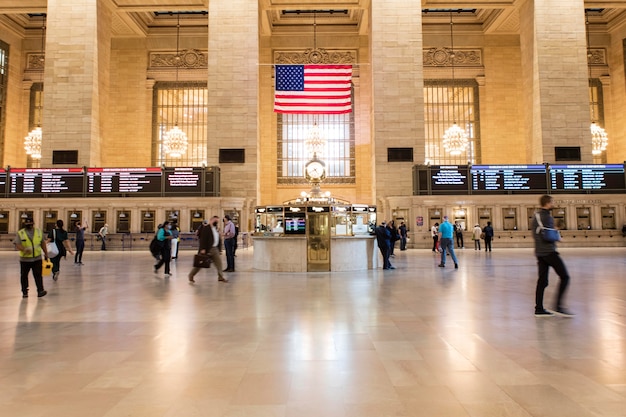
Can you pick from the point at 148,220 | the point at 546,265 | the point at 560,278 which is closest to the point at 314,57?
the point at 148,220

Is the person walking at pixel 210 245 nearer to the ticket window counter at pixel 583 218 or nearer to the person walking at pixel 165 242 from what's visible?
the person walking at pixel 165 242

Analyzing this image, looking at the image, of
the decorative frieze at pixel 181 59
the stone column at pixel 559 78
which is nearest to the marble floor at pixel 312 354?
the stone column at pixel 559 78

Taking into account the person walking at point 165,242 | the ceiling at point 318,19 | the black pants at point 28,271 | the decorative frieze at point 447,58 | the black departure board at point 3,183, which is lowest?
the black pants at point 28,271

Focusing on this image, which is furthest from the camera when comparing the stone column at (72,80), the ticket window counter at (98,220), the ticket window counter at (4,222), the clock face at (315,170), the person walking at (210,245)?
the stone column at (72,80)

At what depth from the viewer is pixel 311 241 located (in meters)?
10.4

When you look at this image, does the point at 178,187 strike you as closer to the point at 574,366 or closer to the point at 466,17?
the point at 574,366

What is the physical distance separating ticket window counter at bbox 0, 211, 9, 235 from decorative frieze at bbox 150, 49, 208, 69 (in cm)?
1346

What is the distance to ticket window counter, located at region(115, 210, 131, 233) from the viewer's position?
19.8m

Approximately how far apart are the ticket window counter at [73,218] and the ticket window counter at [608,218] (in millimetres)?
24658

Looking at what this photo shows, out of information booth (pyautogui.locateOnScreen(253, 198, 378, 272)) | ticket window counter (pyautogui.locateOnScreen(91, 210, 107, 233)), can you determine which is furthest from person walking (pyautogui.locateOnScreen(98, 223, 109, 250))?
information booth (pyautogui.locateOnScreen(253, 198, 378, 272))

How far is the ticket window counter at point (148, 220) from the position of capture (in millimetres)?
19719

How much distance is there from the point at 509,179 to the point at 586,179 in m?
3.61

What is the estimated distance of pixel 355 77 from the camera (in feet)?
90.4

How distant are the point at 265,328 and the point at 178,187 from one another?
16269 mm
